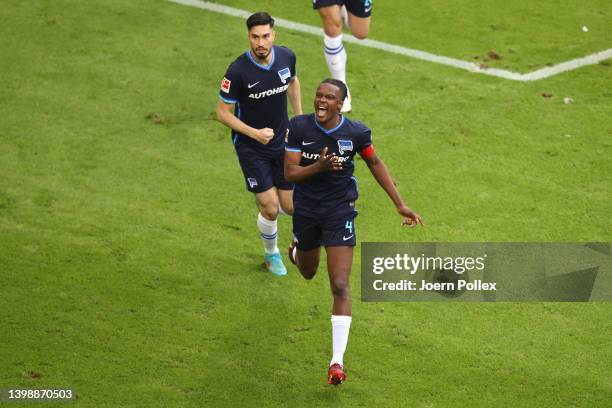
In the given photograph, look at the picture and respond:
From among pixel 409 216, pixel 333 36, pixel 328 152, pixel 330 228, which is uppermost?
pixel 333 36

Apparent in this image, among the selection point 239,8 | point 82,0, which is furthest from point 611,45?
point 82,0

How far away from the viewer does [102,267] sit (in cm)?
1081

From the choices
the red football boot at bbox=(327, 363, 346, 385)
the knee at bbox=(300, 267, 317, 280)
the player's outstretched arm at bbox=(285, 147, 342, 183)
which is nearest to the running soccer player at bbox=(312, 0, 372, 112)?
the knee at bbox=(300, 267, 317, 280)

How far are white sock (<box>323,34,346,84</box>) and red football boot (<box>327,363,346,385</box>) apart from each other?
5.71 meters

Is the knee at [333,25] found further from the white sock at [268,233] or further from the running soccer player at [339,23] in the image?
the white sock at [268,233]

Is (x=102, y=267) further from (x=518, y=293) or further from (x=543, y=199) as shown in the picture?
(x=543, y=199)

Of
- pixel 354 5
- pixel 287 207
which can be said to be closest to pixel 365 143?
pixel 287 207

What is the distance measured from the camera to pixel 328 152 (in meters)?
9.23

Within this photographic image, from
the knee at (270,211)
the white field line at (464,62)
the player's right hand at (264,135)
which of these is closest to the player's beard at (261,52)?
the player's right hand at (264,135)

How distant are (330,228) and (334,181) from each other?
0.42 meters

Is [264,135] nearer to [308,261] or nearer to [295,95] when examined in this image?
[295,95]

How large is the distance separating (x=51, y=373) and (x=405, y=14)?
9.63m

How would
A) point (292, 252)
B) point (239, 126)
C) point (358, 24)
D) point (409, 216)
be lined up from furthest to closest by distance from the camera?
point (358, 24) → point (292, 252) → point (239, 126) → point (409, 216)

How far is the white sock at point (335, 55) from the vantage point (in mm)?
13523
